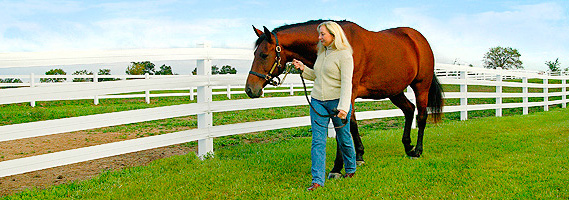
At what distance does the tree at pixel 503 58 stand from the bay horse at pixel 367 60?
58.0 meters

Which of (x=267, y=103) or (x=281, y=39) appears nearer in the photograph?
(x=281, y=39)

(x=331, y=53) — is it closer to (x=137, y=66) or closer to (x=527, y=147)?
(x=527, y=147)

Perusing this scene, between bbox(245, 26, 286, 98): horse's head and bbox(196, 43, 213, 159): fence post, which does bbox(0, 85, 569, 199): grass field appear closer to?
bbox(196, 43, 213, 159): fence post

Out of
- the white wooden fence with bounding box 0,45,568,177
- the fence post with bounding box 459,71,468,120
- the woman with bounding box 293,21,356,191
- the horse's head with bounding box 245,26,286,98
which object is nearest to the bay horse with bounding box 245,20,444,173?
the horse's head with bounding box 245,26,286,98

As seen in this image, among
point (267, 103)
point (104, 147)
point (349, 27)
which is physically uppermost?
point (349, 27)

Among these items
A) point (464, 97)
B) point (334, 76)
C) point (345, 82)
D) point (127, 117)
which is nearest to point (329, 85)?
point (334, 76)

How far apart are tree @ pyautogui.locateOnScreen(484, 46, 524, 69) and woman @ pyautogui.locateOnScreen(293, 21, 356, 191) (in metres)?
60.4

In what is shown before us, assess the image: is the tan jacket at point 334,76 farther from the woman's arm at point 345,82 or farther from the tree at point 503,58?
the tree at point 503,58

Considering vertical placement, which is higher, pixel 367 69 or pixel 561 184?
pixel 367 69

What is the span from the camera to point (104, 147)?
15.9 ft

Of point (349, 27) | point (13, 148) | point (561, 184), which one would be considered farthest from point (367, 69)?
point (13, 148)

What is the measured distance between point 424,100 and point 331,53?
8.52 feet

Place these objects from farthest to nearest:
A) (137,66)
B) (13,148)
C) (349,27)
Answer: (137,66) < (13,148) < (349,27)

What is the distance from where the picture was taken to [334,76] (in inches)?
151
